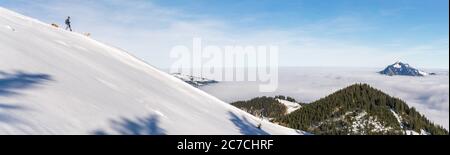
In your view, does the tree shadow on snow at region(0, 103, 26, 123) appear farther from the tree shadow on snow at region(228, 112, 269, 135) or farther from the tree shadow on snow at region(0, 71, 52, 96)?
the tree shadow on snow at region(228, 112, 269, 135)

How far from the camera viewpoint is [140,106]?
53.8 ft

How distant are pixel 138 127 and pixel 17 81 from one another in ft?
13.0

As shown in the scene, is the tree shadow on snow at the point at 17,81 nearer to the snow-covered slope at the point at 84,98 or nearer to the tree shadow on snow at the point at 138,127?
the snow-covered slope at the point at 84,98

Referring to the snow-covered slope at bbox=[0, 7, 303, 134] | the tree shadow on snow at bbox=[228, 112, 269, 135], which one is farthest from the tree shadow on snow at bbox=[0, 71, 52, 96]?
the tree shadow on snow at bbox=[228, 112, 269, 135]

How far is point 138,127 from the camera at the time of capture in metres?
13.7

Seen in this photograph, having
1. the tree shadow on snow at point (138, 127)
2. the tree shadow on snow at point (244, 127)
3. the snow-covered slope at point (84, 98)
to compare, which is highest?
the snow-covered slope at point (84, 98)

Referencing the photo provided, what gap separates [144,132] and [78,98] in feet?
8.55

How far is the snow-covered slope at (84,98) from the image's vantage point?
11.2m

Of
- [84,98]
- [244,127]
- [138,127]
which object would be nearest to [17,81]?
[84,98]

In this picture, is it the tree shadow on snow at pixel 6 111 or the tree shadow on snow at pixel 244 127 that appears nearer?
the tree shadow on snow at pixel 6 111

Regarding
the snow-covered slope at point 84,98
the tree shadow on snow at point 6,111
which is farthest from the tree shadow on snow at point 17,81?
the tree shadow on snow at point 6,111
